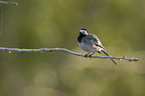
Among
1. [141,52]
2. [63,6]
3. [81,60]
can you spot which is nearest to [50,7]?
[63,6]

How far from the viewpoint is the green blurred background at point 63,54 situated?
33.7 feet

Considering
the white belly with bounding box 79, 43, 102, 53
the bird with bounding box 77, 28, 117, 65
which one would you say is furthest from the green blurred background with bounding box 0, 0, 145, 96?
the white belly with bounding box 79, 43, 102, 53

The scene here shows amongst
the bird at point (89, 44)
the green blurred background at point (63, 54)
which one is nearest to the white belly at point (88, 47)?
the bird at point (89, 44)

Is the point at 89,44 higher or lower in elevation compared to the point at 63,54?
higher

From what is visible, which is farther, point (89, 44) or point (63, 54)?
point (63, 54)

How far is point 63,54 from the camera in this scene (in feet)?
34.8

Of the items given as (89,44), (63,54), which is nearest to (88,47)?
(89,44)

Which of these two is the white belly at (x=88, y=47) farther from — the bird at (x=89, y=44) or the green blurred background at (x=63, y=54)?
the green blurred background at (x=63, y=54)

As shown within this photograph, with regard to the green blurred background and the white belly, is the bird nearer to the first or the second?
the white belly

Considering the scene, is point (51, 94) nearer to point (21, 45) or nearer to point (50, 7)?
point (21, 45)

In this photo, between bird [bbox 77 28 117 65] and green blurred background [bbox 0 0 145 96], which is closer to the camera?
bird [bbox 77 28 117 65]

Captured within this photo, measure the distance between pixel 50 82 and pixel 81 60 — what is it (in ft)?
4.58

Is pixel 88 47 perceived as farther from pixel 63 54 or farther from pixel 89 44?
pixel 63 54

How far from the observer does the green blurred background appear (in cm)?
1027
